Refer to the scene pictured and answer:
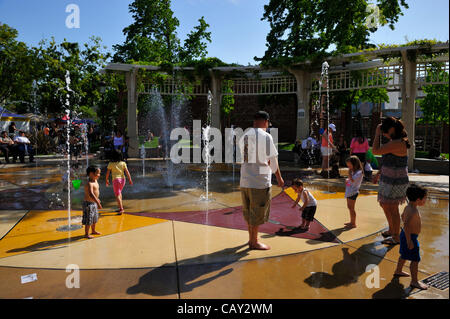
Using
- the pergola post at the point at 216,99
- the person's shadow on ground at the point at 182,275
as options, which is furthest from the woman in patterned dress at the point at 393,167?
the pergola post at the point at 216,99

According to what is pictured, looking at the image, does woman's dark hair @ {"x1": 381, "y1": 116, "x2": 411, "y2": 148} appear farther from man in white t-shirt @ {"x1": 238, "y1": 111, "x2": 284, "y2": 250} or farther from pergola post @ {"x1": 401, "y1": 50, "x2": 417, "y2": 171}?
pergola post @ {"x1": 401, "y1": 50, "x2": 417, "y2": 171}

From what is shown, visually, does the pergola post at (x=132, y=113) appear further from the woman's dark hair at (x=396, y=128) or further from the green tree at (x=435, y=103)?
the green tree at (x=435, y=103)

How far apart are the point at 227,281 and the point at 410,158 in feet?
36.4

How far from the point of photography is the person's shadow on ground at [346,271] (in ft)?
11.1

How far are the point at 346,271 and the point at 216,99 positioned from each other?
48.1 feet

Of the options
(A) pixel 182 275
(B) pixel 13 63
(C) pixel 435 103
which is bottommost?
(A) pixel 182 275

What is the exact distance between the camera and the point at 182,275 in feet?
11.9

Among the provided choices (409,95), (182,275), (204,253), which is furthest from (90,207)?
(409,95)

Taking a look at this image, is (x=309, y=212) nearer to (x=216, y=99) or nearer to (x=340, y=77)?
(x=340, y=77)

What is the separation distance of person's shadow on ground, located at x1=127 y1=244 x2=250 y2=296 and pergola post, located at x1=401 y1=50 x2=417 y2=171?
10.4m

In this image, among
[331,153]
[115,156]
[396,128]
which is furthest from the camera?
[331,153]

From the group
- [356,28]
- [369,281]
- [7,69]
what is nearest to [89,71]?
[7,69]

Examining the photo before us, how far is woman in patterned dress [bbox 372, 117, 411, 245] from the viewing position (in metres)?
4.16
